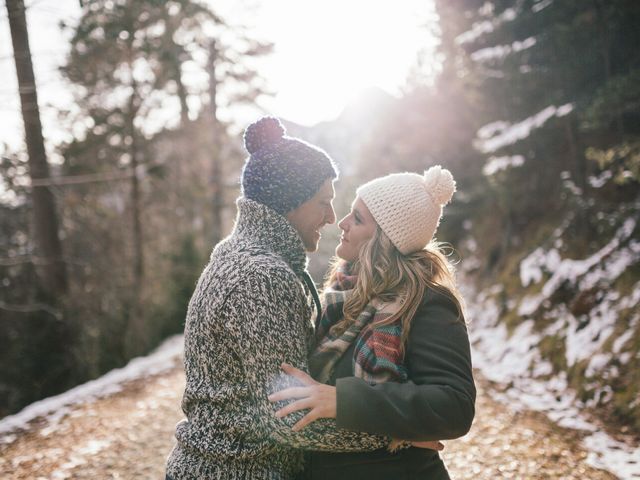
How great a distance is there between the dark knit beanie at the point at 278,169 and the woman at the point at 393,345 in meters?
0.34

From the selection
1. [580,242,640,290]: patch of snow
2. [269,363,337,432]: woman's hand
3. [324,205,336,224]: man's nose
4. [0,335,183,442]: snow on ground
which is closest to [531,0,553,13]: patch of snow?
[580,242,640,290]: patch of snow

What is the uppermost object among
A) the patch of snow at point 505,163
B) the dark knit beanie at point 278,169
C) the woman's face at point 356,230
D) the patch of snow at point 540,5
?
the patch of snow at point 540,5

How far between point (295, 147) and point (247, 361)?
3.14 feet

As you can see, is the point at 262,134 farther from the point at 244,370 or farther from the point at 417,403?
the point at 417,403

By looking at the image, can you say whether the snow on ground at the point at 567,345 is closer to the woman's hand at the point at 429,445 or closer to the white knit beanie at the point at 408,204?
the woman's hand at the point at 429,445

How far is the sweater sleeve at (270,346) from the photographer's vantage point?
5.21ft

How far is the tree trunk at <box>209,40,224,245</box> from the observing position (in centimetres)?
1505

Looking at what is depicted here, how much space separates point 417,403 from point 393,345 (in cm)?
25

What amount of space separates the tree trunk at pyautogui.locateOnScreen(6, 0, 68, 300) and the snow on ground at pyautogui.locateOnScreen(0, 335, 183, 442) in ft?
6.45

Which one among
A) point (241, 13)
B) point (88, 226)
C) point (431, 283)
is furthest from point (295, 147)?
point (241, 13)

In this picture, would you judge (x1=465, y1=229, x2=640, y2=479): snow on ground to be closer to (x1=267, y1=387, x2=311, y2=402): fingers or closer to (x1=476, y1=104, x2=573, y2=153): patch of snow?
(x1=476, y1=104, x2=573, y2=153): patch of snow

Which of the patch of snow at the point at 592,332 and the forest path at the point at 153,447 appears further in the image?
the patch of snow at the point at 592,332

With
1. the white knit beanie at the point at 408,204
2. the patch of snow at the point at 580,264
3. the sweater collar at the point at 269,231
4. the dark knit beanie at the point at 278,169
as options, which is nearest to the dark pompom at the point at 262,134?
the dark knit beanie at the point at 278,169

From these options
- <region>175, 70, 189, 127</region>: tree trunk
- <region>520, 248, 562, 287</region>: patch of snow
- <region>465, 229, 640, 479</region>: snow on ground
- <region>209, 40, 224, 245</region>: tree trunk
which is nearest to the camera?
<region>465, 229, 640, 479</region>: snow on ground
